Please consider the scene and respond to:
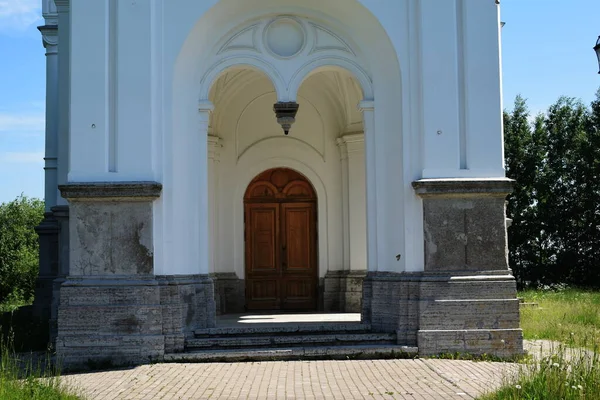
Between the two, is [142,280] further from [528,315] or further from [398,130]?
[528,315]

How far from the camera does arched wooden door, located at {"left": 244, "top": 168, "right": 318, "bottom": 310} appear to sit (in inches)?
723

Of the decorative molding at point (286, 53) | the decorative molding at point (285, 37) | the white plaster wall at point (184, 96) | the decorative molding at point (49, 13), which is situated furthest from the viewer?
the decorative molding at point (49, 13)

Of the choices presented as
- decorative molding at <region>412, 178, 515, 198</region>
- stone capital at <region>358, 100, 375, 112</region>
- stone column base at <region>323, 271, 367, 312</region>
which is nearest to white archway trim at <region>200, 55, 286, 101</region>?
stone capital at <region>358, 100, 375, 112</region>

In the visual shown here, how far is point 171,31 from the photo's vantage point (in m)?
13.0

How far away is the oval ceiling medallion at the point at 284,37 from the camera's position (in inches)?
547

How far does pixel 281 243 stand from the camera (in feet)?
60.4

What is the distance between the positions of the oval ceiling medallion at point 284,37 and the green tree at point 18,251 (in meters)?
32.9

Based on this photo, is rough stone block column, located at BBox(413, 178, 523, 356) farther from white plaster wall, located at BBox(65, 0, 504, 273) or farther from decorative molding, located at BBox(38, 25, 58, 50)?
decorative molding, located at BBox(38, 25, 58, 50)

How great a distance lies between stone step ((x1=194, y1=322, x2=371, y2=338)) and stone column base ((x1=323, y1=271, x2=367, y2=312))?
4.04m

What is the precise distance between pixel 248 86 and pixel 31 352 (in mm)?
7669

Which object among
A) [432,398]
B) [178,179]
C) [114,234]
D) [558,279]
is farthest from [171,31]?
[558,279]

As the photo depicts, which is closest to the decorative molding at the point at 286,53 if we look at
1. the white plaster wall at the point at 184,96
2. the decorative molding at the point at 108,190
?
the white plaster wall at the point at 184,96

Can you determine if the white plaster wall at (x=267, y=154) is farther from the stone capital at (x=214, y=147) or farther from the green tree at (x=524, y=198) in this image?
the green tree at (x=524, y=198)

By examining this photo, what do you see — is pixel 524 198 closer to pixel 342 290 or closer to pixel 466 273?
pixel 342 290
